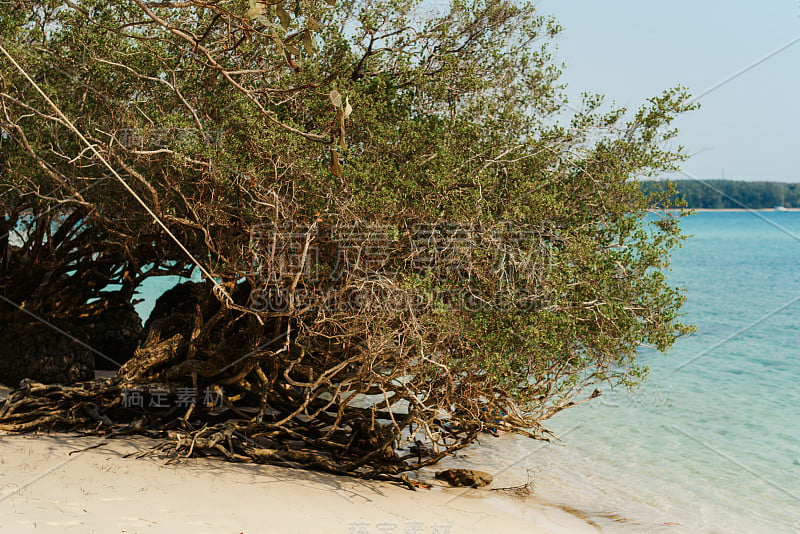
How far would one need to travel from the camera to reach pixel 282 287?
292 inches

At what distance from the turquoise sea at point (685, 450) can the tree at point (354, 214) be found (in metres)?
1.64

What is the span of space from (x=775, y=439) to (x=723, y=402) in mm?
2730

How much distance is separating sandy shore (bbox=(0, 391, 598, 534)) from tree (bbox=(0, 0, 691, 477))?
489 millimetres

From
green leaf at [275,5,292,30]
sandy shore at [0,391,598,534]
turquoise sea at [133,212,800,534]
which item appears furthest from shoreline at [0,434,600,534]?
green leaf at [275,5,292,30]

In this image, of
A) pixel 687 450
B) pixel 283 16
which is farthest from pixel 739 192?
pixel 283 16

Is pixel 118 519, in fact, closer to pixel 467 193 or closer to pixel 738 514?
pixel 467 193

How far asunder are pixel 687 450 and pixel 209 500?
8.51 meters

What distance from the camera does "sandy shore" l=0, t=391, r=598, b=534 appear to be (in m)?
5.54

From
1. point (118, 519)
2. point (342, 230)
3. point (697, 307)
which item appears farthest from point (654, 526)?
point (697, 307)

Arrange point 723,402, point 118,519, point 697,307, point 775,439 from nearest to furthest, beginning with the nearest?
1. point 118,519
2. point 775,439
3. point 723,402
4. point 697,307

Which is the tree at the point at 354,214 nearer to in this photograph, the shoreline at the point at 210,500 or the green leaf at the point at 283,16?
the shoreline at the point at 210,500

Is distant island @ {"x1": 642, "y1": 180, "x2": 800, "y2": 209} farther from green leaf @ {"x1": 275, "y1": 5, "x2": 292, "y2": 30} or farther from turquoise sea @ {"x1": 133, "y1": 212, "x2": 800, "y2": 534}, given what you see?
green leaf @ {"x1": 275, "y1": 5, "x2": 292, "y2": 30}

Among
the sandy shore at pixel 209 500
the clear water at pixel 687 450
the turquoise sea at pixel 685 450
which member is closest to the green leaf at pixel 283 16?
the clear water at pixel 687 450

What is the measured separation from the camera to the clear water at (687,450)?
879 centimetres
